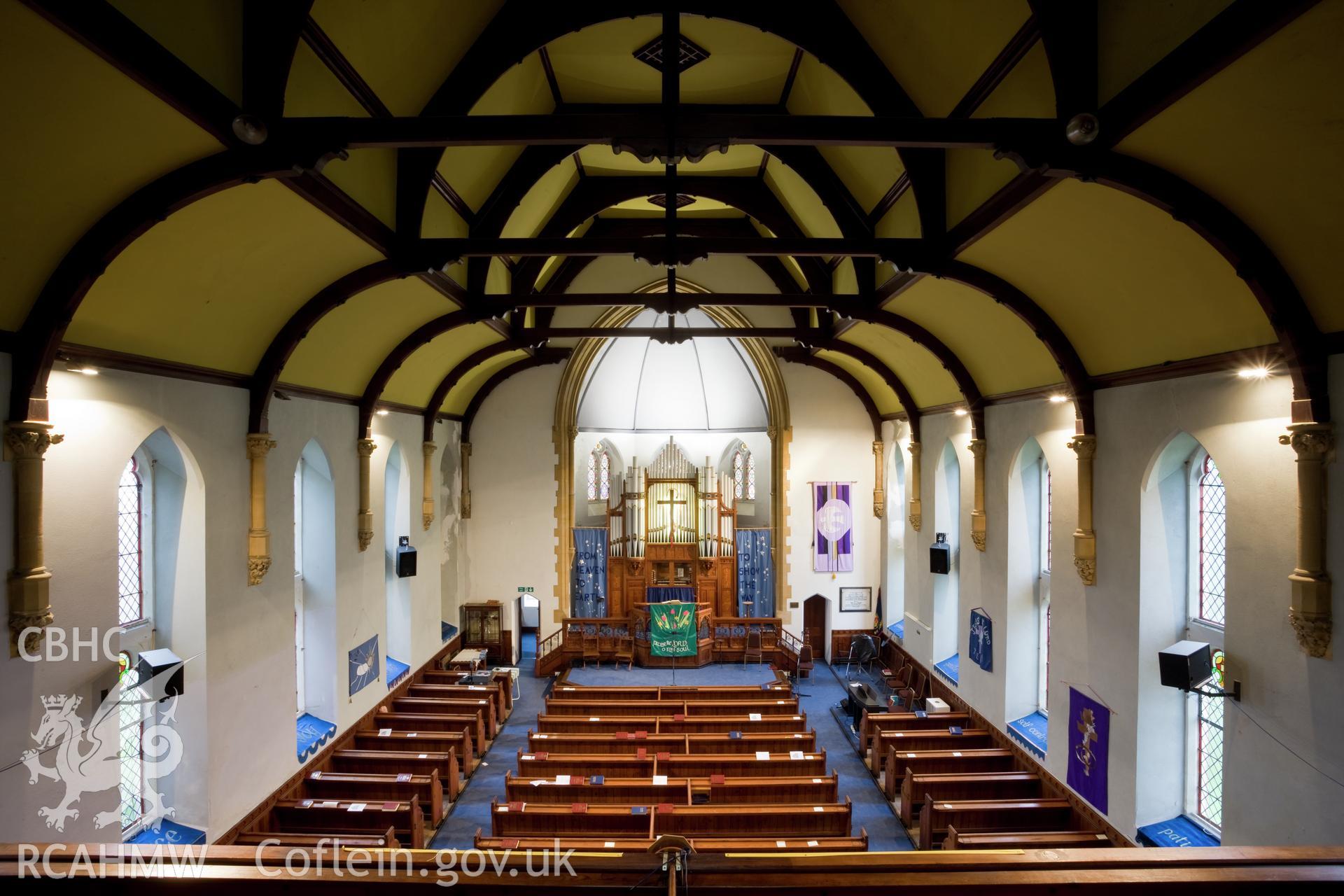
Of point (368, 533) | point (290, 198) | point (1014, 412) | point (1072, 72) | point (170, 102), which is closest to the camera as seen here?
point (170, 102)

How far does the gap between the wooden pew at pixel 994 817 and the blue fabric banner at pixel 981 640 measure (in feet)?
8.29

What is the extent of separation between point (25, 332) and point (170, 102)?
2.34 meters

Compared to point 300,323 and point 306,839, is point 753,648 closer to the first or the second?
point 306,839

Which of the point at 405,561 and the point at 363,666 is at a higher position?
the point at 405,561

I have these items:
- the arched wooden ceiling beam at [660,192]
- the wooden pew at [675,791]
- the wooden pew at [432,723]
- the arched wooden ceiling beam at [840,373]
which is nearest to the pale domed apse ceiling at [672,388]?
the arched wooden ceiling beam at [840,373]

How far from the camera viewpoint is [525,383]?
17.1 metres

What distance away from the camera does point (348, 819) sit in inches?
328

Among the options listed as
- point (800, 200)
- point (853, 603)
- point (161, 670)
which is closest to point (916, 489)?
point (853, 603)

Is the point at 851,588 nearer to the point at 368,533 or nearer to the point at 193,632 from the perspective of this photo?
the point at 368,533

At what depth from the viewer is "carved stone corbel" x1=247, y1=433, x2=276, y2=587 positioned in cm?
809

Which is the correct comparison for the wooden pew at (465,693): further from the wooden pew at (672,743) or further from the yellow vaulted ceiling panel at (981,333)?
the yellow vaulted ceiling panel at (981,333)

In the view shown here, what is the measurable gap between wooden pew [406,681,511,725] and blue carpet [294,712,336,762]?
2.69 m

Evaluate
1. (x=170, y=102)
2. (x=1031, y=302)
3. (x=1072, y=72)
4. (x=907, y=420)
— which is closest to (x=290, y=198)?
(x=170, y=102)

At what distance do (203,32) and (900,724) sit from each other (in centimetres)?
1177
